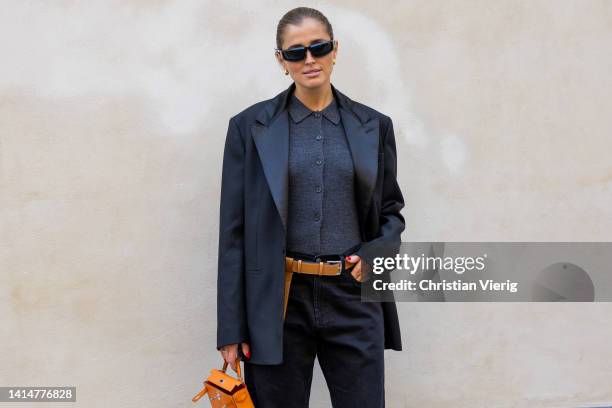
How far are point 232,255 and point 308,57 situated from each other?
779 mm

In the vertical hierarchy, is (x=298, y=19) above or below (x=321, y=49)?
above

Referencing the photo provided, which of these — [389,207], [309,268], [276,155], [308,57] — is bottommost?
[309,268]

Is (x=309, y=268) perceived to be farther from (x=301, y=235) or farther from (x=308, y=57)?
(x=308, y=57)

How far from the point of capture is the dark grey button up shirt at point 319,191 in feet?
8.64

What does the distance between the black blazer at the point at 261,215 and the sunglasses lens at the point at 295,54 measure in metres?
0.22

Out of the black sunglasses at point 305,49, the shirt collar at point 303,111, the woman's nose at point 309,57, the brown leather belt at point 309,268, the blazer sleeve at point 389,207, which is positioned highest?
the black sunglasses at point 305,49

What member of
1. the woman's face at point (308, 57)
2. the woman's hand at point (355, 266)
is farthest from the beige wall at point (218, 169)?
the woman's hand at point (355, 266)

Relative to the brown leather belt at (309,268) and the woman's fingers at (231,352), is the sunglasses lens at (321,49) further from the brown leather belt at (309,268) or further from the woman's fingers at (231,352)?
the woman's fingers at (231,352)

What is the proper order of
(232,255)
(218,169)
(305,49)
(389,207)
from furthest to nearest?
(218,169), (389,207), (232,255), (305,49)

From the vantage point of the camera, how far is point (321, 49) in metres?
2.58

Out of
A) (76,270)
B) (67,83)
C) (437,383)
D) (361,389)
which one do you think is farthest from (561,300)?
(67,83)

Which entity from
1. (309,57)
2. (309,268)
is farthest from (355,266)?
(309,57)

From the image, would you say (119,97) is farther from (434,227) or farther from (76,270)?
(434,227)

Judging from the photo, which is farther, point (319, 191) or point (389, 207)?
point (389, 207)
